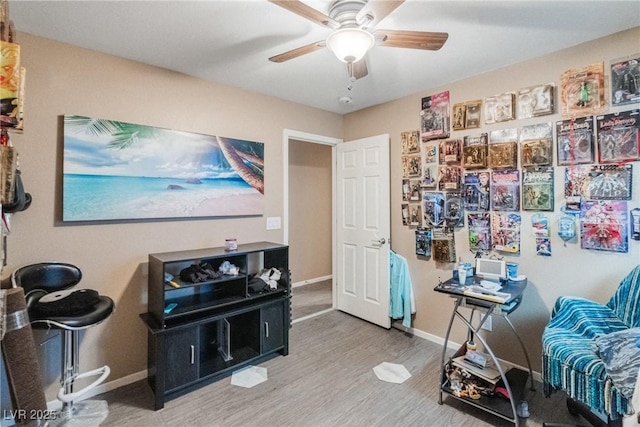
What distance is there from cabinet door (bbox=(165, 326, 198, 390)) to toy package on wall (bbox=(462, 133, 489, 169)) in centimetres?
256

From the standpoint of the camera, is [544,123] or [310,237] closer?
[544,123]

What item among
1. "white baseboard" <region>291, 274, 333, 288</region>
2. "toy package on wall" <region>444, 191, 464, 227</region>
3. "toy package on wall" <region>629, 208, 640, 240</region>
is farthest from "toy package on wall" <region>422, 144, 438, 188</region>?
"white baseboard" <region>291, 274, 333, 288</region>

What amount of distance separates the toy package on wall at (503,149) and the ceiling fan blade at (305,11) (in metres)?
1.68

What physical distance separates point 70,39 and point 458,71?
9.35ft

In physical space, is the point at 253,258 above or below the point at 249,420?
above

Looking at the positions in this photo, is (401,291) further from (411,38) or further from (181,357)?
(411,38)

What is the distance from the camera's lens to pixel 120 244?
7.51 feet

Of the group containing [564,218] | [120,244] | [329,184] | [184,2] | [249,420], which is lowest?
[249,420]

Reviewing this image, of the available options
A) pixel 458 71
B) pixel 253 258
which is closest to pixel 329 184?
pixel 253 258

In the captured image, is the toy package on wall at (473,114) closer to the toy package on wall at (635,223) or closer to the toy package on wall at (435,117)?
the toy package on wall at (435,117)

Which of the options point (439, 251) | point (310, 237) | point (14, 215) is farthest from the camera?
point (310, 237)

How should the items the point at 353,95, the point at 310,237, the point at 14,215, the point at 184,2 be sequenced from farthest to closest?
the point at 310,237 < the point at 353,95 < the point at 14,215 < the point at 184,2

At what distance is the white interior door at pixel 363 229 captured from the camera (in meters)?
3.25

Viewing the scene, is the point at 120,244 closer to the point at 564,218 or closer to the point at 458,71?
the point at 458,71
